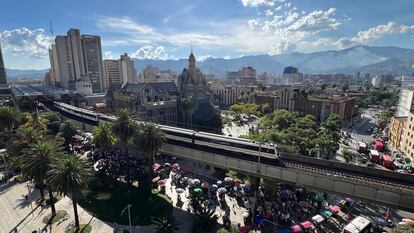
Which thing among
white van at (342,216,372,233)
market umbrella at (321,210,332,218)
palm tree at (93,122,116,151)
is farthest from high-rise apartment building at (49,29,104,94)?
white van at (342,216,372,233)

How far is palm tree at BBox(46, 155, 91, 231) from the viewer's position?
29859 millimetres

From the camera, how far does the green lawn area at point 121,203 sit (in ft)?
121

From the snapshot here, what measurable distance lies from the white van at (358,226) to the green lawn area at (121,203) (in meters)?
26.1

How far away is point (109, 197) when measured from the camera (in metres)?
42.8

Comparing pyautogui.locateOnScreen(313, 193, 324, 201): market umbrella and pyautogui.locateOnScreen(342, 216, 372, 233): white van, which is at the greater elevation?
pyautogui.locateOnScreen(342, 216, 372, 233): white van

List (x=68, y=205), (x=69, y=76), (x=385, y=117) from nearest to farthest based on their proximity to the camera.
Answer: (x=68, y=205)
(x=385, y=117)
(x=69, y=76)

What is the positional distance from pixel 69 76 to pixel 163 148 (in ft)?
604

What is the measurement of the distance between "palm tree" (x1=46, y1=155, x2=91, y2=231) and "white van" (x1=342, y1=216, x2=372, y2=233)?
119 ft

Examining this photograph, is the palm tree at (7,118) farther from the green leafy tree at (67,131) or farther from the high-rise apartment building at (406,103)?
the high-rise apartment building at (406,103)

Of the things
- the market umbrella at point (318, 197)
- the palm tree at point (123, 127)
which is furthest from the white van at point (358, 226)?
the palm tree at point (123, 127)

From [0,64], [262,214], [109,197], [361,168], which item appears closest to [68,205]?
[109,197]

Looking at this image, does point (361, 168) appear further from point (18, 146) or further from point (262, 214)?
point (18, 146)

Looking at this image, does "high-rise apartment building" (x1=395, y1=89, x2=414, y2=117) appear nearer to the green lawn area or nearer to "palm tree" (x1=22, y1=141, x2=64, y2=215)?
the green lawn area

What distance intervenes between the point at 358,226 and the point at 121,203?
36969 millimetres
